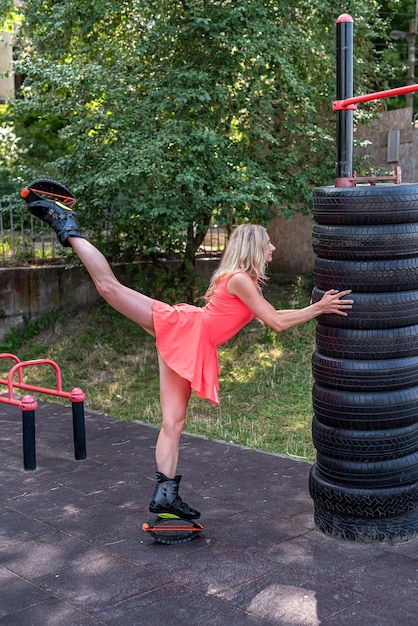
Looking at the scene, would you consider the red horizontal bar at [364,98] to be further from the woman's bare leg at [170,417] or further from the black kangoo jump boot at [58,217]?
the woman's bare leg at [170,417]

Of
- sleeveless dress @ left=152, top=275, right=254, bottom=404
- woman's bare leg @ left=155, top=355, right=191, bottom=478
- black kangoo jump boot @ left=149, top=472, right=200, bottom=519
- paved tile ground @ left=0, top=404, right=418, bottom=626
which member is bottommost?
paved tile ground @ left=0, top=404, right=418, bottom=626

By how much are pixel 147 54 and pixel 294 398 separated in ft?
15.3

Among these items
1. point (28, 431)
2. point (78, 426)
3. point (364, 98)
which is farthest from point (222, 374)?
point (364, 98)

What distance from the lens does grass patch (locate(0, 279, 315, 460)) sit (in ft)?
25.8

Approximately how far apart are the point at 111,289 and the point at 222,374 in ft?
16.8

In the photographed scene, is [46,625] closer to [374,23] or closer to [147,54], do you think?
[147,54]

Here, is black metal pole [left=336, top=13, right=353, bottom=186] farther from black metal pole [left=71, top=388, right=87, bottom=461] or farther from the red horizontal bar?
black metal pole [left=71, top=388, right=87, bottom=461]

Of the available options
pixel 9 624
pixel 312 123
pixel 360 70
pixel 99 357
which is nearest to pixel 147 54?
pixel 312 123

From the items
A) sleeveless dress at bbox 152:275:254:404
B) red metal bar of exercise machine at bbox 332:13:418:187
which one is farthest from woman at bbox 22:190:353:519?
red metal bar of exercise machine at bbox 332:13:418:187

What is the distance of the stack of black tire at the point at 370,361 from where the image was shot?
15.1 feet

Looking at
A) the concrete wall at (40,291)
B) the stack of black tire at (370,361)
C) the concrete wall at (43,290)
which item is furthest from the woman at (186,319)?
the concrete wall at (40,291)

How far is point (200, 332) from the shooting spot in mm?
5004

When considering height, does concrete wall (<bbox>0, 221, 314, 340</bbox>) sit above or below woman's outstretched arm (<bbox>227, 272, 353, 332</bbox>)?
below

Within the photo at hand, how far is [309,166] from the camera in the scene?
36.3ft
